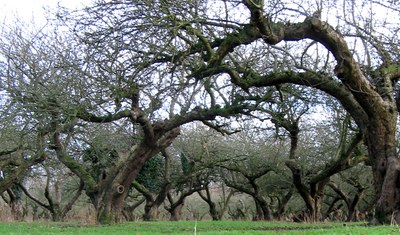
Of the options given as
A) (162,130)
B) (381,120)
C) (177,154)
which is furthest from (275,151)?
(381,120)

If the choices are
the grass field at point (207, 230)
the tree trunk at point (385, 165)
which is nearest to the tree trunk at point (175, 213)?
the grass field at point (207, 230)

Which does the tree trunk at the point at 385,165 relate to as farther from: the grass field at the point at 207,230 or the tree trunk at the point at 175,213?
the tree trunk at the point at 175,213

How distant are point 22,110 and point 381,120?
9908 millimetres

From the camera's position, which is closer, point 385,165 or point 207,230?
point 385,165

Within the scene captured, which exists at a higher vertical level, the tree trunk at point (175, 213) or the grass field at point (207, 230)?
the tree trunk at point (175, 213)

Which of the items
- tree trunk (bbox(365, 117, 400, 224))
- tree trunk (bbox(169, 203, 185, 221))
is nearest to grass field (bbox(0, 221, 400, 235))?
tree trunk (bbox(365, 117, 400, 224))

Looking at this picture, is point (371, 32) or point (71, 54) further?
point (71, 54)

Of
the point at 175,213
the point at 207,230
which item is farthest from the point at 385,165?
the point at 175,213

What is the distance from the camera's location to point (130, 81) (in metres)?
12.0

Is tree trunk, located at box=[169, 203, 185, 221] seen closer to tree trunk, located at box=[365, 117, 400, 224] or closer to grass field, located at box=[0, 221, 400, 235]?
grass field, located at box=[0, 221, 400, 235]

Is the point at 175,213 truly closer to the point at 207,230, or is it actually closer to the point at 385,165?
the point at 207,230

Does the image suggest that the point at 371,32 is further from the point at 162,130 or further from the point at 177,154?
the point at 177,154

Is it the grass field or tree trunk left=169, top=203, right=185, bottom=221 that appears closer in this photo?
the grass field

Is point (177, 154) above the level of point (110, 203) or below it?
above
